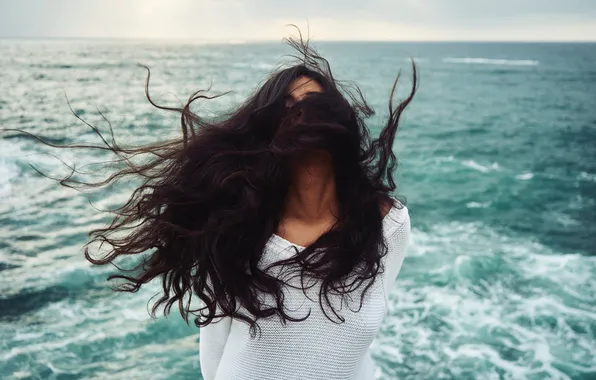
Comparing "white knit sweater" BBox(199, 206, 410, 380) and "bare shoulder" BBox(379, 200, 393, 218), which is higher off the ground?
"bare shoulder" BBox(379, 200, 393, 218)

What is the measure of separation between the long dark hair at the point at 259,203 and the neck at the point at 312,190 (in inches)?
1.0

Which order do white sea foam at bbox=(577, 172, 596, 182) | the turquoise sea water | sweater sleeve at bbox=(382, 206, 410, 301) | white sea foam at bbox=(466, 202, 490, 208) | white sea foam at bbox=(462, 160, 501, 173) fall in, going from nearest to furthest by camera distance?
sweater sleeve at bbox=(382, 206, 410, 301) → the turquoise sea water → white sea foam at bbox=(466, 202, 490, 208) → white sea foam at bbox=(577, 172, 596, 182) → white sea foam at bbox=(462, 160, 501, 173)

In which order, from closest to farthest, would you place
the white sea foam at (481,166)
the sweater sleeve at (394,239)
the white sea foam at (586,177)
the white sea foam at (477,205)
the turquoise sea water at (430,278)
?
the sweater sleeve at (394,239)
the turquoise sea water at (430,278)
the white sea foam at (477,205)
the white sea foam at (586,177)
the white sea foam at (481,166)

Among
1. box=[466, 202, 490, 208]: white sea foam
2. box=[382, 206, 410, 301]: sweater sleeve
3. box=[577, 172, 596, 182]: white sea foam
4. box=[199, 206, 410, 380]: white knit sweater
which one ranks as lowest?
box=[466, 202, 490, 208]: white sea foam

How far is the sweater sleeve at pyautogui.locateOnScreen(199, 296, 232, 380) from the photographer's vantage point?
6.19 ft

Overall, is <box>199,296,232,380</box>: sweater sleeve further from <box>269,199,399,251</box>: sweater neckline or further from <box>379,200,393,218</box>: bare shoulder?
<box>379,200,393,218</box>: bare shoulder

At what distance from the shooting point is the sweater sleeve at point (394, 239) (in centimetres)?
187

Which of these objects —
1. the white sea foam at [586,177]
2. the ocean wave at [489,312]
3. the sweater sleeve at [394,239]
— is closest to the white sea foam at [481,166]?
the white sea foam at [586,177]

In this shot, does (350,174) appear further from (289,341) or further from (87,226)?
(87,226)

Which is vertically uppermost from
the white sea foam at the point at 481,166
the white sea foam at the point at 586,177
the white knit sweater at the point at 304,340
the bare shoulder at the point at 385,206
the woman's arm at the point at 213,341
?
the bare shoulder at the point at 385,206

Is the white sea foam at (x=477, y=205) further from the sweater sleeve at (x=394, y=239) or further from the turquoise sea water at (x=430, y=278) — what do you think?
the sweater sleeve at (x=394, y=239)

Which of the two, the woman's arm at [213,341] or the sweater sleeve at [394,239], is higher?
the sweater sleeve at [394,239]

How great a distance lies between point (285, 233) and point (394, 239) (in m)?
0.38

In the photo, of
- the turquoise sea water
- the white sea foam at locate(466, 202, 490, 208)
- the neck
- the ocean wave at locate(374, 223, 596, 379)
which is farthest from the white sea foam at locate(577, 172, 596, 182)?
the neck
